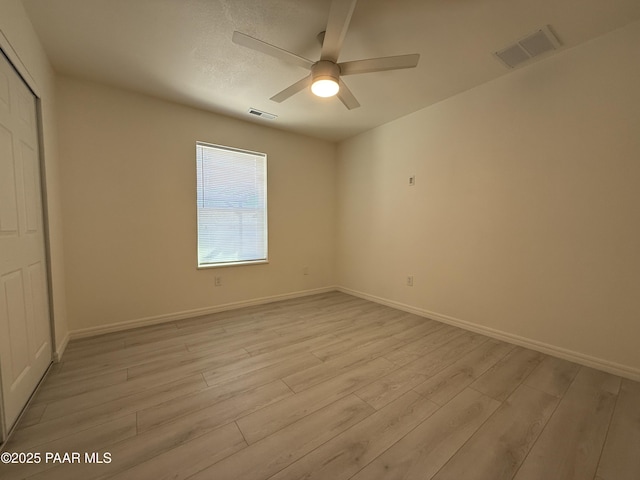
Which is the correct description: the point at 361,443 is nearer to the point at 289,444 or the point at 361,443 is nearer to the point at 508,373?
the point at 289,444

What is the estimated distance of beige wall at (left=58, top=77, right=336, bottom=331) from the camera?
2.53m

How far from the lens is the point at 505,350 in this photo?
2.32m

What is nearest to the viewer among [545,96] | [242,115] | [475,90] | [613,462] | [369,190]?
[613,462]

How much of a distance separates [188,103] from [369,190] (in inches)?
105

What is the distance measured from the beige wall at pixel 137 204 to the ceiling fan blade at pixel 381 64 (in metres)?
2.06

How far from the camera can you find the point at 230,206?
3.50 meters

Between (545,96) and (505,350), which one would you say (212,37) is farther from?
(505,350)

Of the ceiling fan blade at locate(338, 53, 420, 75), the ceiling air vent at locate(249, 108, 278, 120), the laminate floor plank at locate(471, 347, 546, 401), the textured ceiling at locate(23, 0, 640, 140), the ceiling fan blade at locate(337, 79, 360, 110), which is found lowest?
the laminate floor plank at locate(471, 347, 546, 401)

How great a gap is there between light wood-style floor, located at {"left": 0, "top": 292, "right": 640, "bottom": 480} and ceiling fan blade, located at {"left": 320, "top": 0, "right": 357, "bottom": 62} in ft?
7.74

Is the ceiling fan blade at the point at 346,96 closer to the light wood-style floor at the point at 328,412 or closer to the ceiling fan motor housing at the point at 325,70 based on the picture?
the ceiling fan motor housing at the point at 325,70

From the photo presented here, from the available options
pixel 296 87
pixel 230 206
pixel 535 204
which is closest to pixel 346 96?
pixel 296 87

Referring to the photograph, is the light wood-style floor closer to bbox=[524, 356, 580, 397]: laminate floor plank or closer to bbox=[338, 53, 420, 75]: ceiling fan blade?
bbox=[524, 356, 580, 397]: laminate floor plank

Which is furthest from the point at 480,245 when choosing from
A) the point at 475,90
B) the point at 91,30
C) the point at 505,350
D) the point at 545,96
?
the point at 91,30

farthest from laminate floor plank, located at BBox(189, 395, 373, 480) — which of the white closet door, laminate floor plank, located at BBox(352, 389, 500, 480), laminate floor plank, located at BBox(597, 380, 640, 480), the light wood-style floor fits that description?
the white closet door
